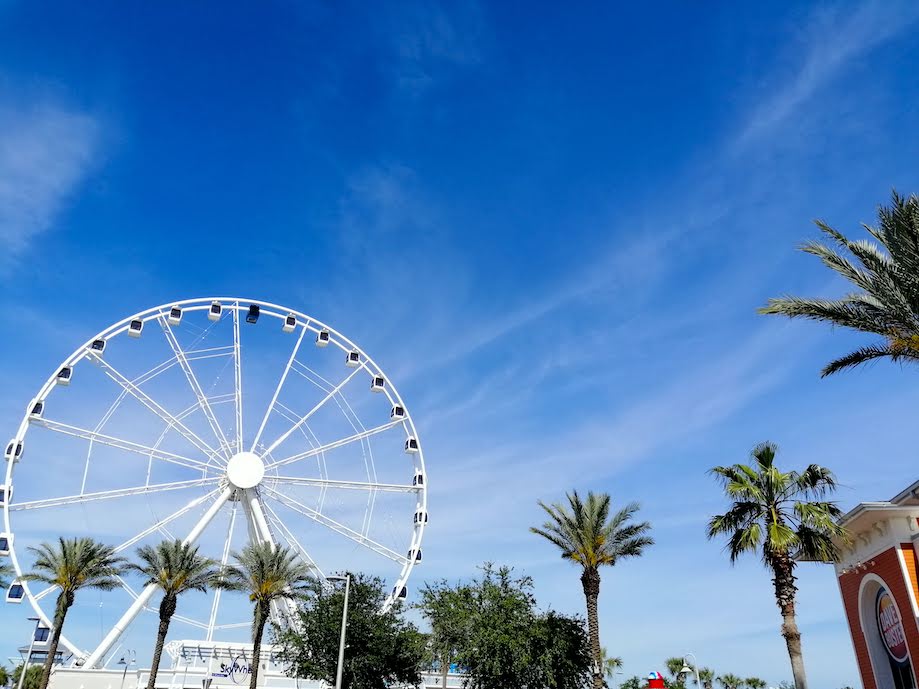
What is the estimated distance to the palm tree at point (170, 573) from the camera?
3356cm

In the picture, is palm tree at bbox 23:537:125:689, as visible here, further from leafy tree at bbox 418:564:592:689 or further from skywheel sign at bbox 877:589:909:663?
skywheel sign at bbox 877:589:909:663

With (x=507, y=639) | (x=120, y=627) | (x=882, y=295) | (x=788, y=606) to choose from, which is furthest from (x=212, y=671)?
(x=882, y=295)

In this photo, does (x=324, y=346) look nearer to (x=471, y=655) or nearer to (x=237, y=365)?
(x=237, y=365)

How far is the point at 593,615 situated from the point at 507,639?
171 inches

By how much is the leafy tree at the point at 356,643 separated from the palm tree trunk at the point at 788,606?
18610mm

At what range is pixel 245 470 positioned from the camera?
41000 millimetres

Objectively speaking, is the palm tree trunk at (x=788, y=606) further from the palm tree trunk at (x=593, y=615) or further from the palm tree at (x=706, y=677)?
the palm tree at (x=706, y=677)

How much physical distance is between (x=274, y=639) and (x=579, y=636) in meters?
14.4

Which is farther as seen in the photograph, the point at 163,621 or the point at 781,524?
the point at 163,621

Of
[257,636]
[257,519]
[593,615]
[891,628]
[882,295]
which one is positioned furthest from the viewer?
[257,519]

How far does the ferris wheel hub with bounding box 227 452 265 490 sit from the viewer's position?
133 feet

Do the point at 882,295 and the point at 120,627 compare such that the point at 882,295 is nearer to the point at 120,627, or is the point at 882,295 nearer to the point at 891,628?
the point at 891,628

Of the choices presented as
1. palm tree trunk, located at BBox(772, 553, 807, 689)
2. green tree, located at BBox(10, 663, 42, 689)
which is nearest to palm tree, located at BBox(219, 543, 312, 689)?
palm tree trunk, located at BBox(772, 553, 807, 689)

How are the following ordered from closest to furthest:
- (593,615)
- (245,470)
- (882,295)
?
(882,295) < (593,615) < (245,470)
